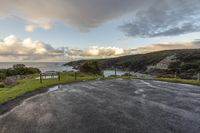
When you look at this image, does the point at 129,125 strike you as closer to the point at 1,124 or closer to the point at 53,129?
the point at 53,129

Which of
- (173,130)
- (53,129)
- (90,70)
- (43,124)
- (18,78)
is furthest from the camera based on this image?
(90,70)

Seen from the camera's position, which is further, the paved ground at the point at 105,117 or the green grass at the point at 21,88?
the green grass at the point at 21,88

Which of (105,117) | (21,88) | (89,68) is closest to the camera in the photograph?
(105,117)

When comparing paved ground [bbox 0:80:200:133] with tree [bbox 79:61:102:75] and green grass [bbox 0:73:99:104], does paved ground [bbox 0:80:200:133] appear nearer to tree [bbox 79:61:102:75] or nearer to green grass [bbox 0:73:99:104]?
green grass [bbox 0:73:99:104]

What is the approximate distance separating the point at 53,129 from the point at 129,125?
3.57 m

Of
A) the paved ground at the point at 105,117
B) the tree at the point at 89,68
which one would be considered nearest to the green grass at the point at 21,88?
the paved ground at the point at 105,117

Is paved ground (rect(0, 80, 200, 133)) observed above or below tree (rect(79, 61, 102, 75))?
below

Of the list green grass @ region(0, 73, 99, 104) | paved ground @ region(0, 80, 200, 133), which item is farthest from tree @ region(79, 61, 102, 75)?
paved ground @ region(0, 80, 200, 133)

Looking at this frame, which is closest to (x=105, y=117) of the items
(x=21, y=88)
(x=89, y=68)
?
(x=21, y=88)

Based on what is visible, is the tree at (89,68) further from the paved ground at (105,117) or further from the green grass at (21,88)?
the paved ground at (105,117)

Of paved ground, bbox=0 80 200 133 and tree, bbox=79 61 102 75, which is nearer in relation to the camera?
paved ground, bbox=0 80 200 133

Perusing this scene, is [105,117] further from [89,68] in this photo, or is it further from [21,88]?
[89,68]

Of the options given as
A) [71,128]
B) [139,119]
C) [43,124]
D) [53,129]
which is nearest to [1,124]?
[43,124]

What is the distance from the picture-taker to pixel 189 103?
1430 cm
